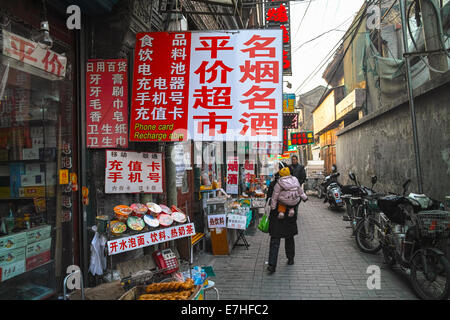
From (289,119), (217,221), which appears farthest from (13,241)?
(289,119)

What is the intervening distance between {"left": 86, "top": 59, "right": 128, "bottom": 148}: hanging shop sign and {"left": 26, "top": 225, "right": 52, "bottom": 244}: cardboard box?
4.04 ft

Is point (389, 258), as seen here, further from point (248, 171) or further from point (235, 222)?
point (248, 171)

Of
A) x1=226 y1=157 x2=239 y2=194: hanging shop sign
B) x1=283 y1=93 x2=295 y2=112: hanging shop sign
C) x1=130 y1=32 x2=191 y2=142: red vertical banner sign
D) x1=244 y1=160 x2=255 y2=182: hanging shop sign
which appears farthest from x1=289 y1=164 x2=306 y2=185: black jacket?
x1=130 y1=32 x2=191 y2=142: red vertical banner sign

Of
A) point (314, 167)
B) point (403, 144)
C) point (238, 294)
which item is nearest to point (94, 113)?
point (238, 294)

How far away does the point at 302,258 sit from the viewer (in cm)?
648

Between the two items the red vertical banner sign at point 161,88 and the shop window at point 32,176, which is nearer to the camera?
the shop window at point 32,176

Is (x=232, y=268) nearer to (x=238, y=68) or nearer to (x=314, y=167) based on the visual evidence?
(x=238, y=68)

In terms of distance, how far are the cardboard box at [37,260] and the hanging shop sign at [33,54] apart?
7.64 ft

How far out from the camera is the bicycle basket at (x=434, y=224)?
4188 millimetres

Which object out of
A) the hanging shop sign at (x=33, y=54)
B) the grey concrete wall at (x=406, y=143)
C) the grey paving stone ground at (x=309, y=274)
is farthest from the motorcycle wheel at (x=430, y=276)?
the hanging shop sign at (x=33, y=54)

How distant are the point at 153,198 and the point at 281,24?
1099cm

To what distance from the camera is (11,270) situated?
3.49 meters

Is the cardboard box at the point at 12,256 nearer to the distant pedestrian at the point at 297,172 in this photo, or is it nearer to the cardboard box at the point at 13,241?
the cardboard box at the point at 13,241

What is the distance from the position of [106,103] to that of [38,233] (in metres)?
1.94
